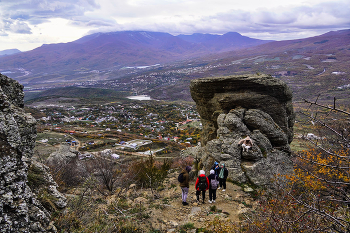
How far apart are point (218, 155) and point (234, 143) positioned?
1.05 meters

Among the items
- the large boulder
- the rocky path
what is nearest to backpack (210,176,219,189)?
the rocky path

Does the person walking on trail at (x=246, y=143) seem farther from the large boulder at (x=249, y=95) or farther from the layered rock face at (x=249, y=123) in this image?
the large boulder at (x=249, y=95)

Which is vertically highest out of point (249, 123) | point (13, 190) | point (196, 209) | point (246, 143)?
point (13, 190)

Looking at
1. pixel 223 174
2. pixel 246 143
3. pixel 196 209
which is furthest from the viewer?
pixel 246 143

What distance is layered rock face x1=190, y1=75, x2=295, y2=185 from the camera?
34.2ft

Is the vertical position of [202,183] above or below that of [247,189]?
above

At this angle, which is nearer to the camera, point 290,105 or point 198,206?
point 198,206

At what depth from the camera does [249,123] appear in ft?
38.8

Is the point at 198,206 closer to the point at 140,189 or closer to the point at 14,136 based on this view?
the point at 140,189

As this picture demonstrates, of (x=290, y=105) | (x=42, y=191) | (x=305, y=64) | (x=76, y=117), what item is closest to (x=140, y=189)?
(x=42, y=191)

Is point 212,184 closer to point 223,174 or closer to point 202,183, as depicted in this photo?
point 202,183

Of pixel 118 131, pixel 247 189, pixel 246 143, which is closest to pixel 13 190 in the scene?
pixel 247 189

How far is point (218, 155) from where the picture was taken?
440 inches

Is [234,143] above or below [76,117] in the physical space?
above
